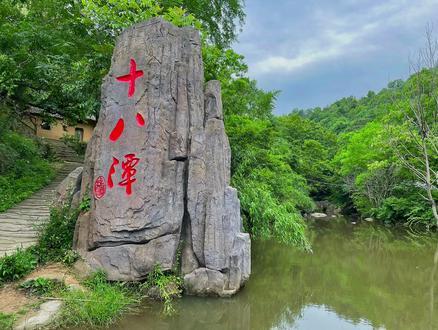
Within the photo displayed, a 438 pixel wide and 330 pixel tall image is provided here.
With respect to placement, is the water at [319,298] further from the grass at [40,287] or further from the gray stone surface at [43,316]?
the grass at [40,287]

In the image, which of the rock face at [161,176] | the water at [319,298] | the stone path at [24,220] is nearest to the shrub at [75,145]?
the stone path at [24,220]

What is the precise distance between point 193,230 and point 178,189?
68cm

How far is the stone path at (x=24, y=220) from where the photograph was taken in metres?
6.48

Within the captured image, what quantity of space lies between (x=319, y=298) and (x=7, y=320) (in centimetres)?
489

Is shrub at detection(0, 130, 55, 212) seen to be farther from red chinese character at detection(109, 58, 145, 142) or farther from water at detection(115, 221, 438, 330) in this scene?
water at detection(115, 221, 438, 330)

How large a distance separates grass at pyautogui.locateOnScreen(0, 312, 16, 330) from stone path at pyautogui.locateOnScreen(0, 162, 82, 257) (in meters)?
1.72

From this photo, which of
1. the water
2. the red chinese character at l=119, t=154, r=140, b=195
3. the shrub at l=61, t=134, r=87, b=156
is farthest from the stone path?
the shrub at l=61, t=134, r=87, b=156

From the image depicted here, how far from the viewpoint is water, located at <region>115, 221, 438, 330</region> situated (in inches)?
215

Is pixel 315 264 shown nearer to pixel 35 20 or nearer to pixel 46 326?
pixel 46 326

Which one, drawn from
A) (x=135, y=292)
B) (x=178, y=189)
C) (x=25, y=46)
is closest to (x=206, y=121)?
(x=178, y=189)

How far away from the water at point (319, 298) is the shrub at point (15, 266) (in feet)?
5.54

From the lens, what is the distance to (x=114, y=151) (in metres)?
6.11

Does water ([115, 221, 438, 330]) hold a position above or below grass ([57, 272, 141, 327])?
below

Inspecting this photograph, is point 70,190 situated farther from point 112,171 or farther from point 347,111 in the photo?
point 347,111
